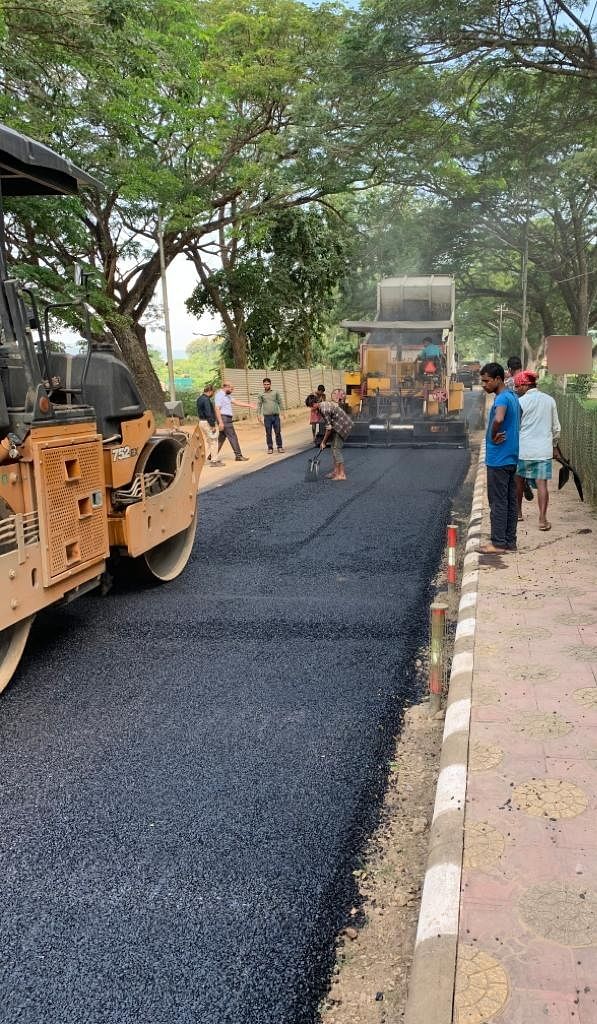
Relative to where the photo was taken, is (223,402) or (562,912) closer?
(562,912)

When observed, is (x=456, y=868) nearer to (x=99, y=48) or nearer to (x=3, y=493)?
(x=3, y=493)

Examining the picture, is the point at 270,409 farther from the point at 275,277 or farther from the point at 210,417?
the point at 275,277

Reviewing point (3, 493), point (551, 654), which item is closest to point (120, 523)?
point (3, 493)

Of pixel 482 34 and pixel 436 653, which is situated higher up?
pixel 482 34

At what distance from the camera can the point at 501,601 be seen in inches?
230

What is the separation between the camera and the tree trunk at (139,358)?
22.7 meters

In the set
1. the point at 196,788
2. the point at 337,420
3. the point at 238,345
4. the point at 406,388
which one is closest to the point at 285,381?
the point at 238,345

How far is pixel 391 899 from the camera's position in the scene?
113 inches

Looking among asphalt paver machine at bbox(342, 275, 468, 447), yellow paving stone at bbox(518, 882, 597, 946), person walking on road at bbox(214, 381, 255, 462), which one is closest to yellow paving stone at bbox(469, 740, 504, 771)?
yellow paving stone at bbox(518, 882, 597, 946)

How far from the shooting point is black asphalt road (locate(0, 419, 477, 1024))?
251cm

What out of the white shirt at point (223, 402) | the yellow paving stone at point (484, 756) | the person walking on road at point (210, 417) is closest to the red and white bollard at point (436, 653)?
the yellow paving stone at point (484, 756)

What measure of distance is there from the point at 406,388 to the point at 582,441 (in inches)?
314

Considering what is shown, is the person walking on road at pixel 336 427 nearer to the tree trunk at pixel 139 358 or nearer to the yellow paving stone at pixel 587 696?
the yellow paving stone at pixel 587 696

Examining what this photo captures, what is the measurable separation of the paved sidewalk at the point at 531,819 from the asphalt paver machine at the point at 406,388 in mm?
12476
